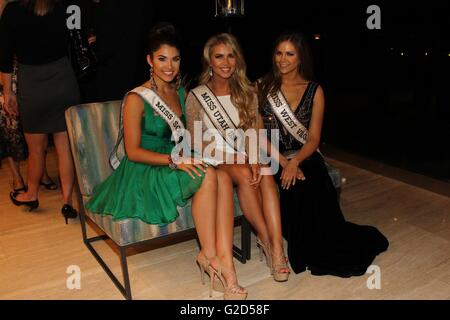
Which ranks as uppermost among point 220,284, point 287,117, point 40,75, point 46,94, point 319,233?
point 40,75

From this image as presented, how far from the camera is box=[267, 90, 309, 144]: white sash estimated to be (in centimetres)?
255

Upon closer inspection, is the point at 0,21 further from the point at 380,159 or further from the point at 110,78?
the point at 380,159

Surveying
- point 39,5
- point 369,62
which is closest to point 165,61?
point 39,5

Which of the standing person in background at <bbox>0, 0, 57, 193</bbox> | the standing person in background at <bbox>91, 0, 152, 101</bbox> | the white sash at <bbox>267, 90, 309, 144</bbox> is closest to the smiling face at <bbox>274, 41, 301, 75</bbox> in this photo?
the white sash at <bbox>267, 90, 309, 144</bbox>

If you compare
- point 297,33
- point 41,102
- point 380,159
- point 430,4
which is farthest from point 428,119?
point 41,102

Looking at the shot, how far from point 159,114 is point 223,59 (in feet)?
1.46

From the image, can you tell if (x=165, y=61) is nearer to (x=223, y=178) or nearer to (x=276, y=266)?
(x=223, y=178)

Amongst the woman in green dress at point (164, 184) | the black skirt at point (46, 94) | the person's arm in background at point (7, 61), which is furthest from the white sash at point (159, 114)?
the person's arm in background at point (7, 61)

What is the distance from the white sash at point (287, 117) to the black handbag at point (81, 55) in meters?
1.22

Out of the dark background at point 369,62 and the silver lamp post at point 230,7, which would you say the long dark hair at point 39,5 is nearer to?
the dark background at point 369,62

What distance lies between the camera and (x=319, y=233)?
241 cm

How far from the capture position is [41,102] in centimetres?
286
